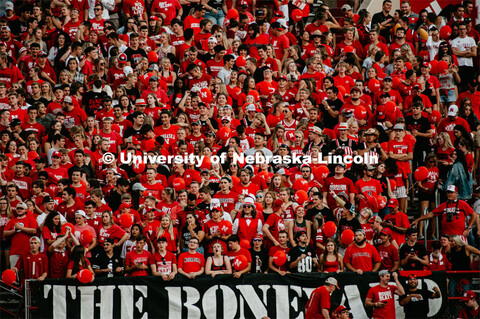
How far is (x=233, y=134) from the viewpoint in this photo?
19.5 metres

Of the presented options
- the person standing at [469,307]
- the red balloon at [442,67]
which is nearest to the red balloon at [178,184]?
the person standing at [469,307]

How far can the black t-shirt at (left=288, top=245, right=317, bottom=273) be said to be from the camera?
16375mm

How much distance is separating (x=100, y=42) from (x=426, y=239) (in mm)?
9309

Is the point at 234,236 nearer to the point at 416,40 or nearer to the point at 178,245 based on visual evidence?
the point at 178,245

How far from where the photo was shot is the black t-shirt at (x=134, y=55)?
21.5 metres

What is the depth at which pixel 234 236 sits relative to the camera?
16.6 meters

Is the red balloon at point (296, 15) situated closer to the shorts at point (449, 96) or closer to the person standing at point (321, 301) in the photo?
the shorts at point (449, 96)

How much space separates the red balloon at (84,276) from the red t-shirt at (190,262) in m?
1.58

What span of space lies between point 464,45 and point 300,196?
7.54 meters

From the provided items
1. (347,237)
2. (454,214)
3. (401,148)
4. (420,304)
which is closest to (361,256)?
(347,237)

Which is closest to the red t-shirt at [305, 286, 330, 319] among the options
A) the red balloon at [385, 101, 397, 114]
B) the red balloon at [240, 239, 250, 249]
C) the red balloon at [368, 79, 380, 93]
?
the red balloon at [240, 239, 250, 249]

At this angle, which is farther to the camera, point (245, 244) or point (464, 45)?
point (464, 45)

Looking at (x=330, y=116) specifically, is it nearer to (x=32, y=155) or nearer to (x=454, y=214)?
(x=454, y=214)

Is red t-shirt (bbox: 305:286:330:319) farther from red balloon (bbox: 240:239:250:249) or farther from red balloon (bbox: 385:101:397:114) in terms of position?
red balloon (bbox: 385:101:397:114)
